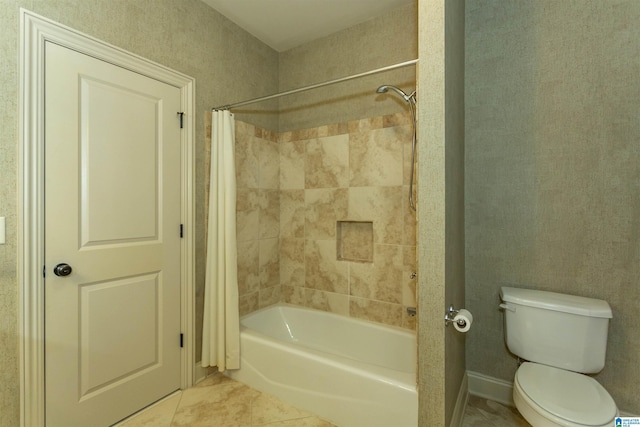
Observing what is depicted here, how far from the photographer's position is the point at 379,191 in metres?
2.25

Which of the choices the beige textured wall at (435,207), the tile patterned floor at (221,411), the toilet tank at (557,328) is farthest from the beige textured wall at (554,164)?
the tile patterned floor at (221,411)

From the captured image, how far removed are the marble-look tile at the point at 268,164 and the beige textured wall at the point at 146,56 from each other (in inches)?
7.3

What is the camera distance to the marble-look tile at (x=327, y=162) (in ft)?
7.85

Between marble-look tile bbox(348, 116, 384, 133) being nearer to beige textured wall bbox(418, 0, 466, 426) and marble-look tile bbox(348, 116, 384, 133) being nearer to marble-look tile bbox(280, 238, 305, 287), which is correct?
beige textured wall bbox(418, 0, 466, 426)

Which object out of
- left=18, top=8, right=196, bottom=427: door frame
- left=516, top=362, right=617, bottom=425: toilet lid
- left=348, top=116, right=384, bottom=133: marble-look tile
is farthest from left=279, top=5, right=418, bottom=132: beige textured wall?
left=516, top=362, right=617, bottom=425: toilet lid

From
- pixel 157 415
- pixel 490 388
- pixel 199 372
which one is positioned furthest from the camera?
pixel 199 372

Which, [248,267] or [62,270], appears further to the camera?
[248,267]

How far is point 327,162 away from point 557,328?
183 centimetres

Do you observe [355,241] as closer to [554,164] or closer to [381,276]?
[381,276]

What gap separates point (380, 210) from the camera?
88.7 inches

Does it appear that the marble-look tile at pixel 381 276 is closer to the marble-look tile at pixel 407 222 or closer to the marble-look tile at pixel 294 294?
the marble-look tile at pixel 407 222

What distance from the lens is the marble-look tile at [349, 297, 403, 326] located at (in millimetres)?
2204

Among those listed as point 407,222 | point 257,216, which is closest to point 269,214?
point 257,216

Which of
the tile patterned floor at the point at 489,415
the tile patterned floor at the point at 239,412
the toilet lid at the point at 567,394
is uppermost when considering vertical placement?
the toilet lid at the point at 567,394
